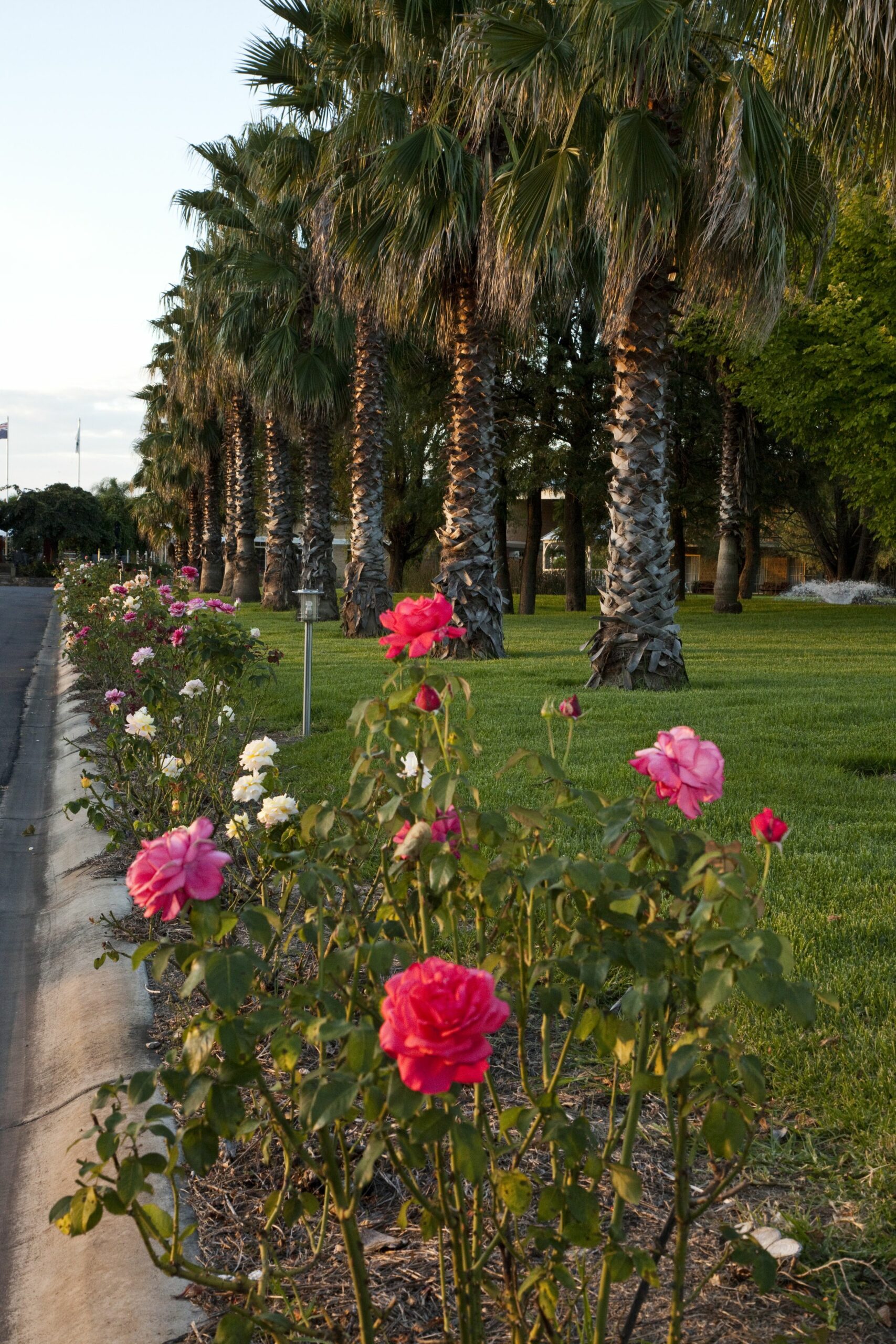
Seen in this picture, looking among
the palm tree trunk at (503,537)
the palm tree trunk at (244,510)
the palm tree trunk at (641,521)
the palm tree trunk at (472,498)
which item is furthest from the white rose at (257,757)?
the palm tree trunk at (244,510)

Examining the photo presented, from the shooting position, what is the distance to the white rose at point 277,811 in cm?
256

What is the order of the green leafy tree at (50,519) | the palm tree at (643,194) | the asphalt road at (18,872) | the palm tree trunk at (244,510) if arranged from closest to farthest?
the asphalt road at (18,872)
the palm tree at (643,194)
the palm tree trunk at (244,510)
the green leafy tree at (50,519)

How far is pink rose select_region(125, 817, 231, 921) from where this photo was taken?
146cm

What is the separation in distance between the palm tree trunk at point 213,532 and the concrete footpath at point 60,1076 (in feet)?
101

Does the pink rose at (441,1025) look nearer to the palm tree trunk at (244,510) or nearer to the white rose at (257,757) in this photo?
the white rose at (257,757)

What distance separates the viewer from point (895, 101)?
278 inches

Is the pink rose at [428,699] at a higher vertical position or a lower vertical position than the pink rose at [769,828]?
higher

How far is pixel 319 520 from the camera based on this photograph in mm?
22547

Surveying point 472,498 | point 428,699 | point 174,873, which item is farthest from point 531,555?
point 174,873

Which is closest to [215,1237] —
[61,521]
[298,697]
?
[298,697]

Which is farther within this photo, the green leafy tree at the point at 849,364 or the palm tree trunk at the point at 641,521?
the green leafy tree at the point at 849,364

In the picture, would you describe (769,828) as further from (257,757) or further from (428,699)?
(257,757)

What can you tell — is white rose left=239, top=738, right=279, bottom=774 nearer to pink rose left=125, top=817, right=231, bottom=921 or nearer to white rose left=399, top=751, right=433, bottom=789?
white rose left=399, top=751, right=433, bottom=789

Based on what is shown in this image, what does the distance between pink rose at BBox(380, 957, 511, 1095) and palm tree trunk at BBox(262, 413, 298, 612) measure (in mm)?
24199
